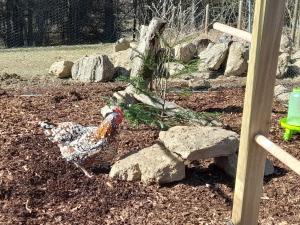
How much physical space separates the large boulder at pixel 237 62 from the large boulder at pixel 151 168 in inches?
176

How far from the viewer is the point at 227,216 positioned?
3264 millimetres

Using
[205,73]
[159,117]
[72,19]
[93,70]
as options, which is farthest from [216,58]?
[72,19]

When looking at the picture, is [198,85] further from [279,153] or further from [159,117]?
[279,153]

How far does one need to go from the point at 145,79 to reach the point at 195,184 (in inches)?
87.2

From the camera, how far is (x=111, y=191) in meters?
3.57

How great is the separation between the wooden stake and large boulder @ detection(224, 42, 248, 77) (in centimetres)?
611

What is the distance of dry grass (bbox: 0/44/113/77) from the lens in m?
8.62

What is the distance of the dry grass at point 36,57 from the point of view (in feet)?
28.3

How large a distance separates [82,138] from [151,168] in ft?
1.84

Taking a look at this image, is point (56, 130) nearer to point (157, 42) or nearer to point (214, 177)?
point (214, 177)

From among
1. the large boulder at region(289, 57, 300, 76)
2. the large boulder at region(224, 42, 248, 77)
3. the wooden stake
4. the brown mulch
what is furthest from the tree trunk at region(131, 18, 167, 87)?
the wooden stake

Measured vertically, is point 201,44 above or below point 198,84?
above

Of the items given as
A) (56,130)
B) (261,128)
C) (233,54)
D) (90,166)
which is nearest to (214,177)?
(90,166)

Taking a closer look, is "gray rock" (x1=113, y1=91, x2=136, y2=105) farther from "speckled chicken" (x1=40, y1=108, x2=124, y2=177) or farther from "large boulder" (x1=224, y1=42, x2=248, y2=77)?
"large boulder" (x1=224, y1=42, x2=248, y2=77)
